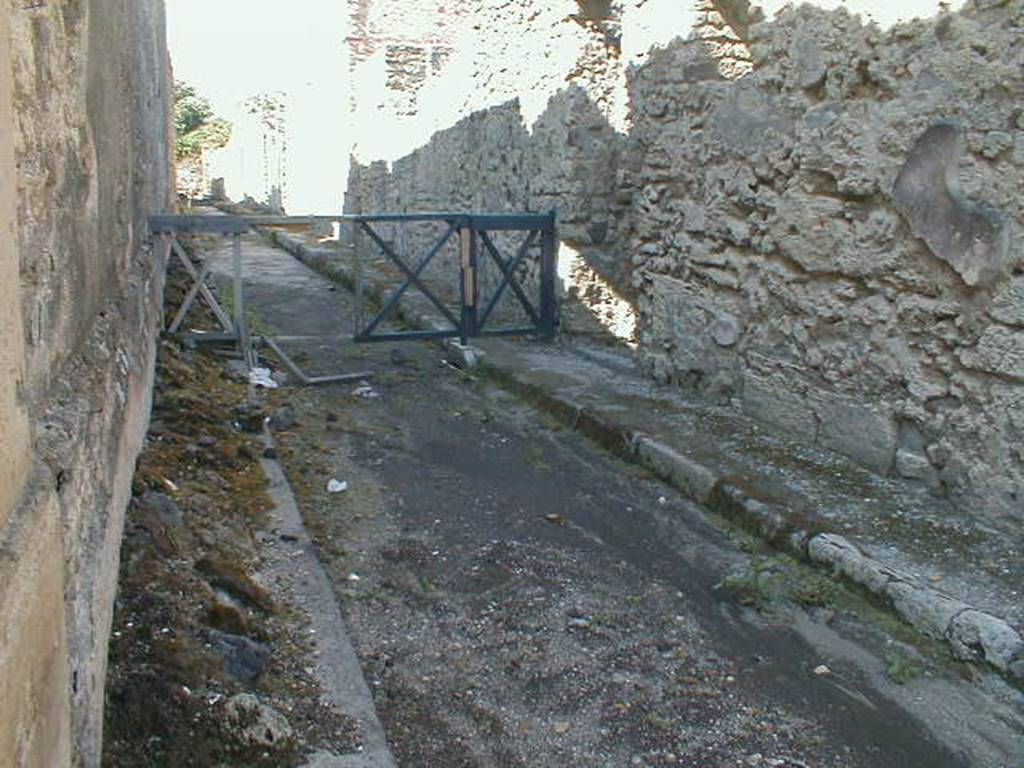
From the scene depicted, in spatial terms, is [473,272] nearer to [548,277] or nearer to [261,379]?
[548,277]

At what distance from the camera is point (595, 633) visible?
3.05 m

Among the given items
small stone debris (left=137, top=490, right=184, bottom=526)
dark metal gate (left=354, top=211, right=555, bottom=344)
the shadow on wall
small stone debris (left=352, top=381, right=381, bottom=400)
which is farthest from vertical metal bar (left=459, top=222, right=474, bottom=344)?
small stone debris (left=137, top=490, right=184, bottom=526)

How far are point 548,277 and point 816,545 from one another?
4.17 metres

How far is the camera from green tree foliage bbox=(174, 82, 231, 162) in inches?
1030

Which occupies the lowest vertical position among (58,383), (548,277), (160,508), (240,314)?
(160,508)

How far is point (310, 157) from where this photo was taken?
18.0 m

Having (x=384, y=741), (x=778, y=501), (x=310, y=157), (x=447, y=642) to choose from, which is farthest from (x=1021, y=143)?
(x=310, y=157)

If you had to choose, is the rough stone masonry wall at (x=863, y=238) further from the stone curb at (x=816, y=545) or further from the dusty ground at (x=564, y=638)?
the dusty ground at (x=564, y=638)

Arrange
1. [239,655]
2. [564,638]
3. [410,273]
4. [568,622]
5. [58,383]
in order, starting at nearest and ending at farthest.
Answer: [58,383] → [239,655] → [564,638] → [568,622] → [410,273]

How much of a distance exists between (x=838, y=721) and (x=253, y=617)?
1659mm

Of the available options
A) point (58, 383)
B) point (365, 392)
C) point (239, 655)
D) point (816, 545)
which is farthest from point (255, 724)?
point (365, 392)

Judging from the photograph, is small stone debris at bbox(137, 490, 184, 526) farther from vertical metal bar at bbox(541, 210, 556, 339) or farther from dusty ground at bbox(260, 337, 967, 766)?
vertical metal bar at bbox(541, 210, 556, 339)

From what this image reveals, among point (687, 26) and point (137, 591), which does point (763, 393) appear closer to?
point (687, 26)

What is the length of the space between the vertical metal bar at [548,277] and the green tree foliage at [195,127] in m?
20.5
